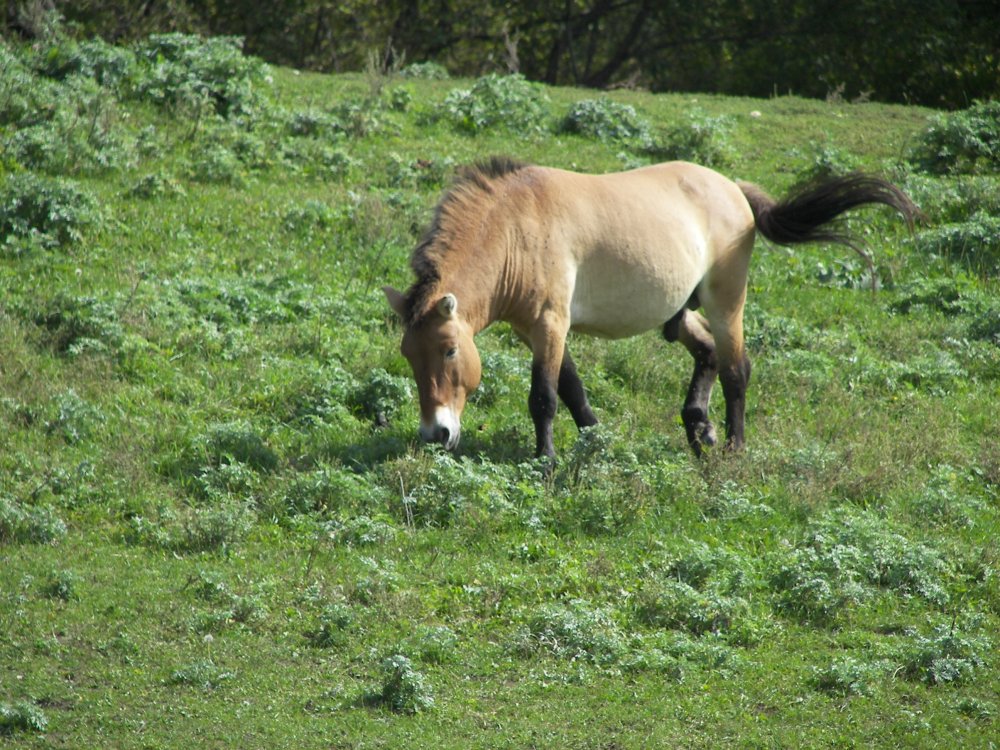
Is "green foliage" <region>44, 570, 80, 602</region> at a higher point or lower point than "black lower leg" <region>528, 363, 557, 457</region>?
lower

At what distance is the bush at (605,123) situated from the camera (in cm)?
1566

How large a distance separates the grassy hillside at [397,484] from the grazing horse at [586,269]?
50 cm

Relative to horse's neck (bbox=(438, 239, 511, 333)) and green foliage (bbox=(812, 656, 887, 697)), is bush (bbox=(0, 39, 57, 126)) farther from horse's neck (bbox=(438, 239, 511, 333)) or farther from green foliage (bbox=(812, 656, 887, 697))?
green foliage (bbox=(812, 656, 887, 697))

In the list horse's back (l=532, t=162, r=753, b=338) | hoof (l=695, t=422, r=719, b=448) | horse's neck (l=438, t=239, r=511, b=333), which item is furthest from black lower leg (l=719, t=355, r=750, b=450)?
horse's neck (l=438, t=239, r=511, b=333)

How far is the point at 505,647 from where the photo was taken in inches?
248

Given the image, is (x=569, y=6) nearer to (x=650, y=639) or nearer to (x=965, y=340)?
(x=965, y=340)

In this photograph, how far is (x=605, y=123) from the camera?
620 inches

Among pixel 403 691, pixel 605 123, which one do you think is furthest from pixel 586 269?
pixel 605 123

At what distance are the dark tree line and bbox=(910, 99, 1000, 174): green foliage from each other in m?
5.98

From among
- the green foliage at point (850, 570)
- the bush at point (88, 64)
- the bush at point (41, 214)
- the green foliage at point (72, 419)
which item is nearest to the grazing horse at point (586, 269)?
the green foliage at point (850, 570)

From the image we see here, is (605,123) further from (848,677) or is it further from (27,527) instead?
(848,677)

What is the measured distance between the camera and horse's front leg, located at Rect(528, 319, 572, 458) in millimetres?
8469

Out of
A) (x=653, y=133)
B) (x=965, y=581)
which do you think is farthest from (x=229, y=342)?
(x=653, y=133)

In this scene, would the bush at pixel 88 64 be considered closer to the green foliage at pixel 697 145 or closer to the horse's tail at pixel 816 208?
the green foliage at pixel 697 145
